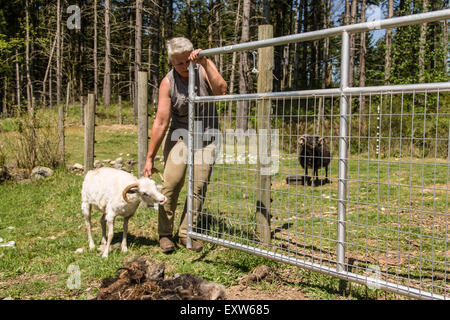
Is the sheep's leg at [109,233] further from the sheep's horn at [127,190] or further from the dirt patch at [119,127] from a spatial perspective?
the dirt patch at [119,127]

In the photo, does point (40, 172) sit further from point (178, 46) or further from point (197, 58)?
point (197, 58)

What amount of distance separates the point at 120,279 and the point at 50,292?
1008 mm

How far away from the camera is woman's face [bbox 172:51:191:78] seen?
14.2 feet

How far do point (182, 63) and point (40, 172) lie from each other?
7335mm

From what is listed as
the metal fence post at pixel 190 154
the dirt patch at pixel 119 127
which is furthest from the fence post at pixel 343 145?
the dirt patch at pixel 119 127

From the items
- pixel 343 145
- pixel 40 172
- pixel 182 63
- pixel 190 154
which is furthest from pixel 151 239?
pixel 40 172

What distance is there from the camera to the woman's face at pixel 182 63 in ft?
14.2

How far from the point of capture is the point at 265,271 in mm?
3689

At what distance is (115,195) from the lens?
4.68m

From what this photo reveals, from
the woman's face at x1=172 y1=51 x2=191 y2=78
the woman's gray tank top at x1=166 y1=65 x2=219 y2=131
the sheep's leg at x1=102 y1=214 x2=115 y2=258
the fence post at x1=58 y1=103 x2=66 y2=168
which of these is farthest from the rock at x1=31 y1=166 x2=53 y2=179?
the woman's face at x1=172 y1=51 x2=191 y2=78

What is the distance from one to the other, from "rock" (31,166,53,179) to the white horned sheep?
18.7ft

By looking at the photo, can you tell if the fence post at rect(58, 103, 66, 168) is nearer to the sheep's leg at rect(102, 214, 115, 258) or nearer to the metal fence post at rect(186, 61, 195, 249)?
the sheep's leg at rect(102, 214, 115, 258)

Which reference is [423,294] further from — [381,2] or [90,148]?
[381,2]
